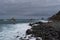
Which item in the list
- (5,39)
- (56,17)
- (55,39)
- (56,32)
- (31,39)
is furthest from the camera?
(5,39)

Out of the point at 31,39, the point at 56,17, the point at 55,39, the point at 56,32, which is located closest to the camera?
the point at 56,17

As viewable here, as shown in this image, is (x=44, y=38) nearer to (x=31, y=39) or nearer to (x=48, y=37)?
(x=48, y=37)

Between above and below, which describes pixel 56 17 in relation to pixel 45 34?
above

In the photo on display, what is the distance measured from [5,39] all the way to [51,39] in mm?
22178

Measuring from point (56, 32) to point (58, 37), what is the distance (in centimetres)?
201

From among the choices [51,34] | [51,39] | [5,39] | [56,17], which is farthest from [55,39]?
[5,39]

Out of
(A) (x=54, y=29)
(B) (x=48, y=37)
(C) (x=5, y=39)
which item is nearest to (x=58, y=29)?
(A) (x=54, y=29)

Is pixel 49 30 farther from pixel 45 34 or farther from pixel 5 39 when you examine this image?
pixel 5 39

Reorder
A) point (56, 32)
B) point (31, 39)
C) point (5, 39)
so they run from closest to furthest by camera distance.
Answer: point (56, 32)
point (31, 39)
point (5, 39)

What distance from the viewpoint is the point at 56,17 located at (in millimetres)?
33375

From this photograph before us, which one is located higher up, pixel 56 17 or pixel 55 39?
pixel 56 17

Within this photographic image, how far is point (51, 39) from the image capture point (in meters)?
39.0

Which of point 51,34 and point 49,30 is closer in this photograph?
point 51,34

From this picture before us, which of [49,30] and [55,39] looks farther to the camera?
[49,30]
